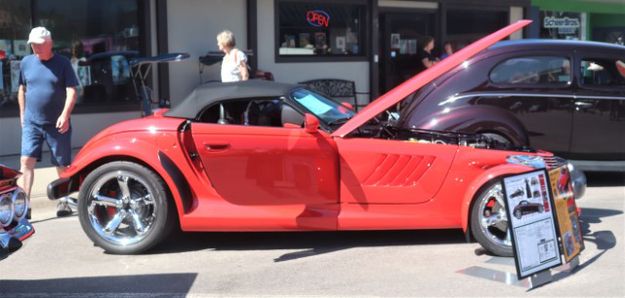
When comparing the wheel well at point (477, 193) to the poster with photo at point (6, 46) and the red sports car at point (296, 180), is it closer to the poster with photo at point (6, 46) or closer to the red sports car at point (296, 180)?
the red sports car at point (296, 180)

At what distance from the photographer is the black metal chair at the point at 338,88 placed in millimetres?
13320

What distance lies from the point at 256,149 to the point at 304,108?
0.72 meters

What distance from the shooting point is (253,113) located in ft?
19.7

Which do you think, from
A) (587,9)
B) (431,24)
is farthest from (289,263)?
(587,9)

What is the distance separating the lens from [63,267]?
536cm

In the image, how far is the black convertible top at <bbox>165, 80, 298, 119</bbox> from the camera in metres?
5.87

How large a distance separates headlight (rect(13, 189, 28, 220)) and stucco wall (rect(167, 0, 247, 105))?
7.37 m

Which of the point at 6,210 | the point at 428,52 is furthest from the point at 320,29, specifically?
the point at 6,210

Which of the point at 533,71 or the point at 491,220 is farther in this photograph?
the point at 533,71

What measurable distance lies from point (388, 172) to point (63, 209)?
11.2 ft

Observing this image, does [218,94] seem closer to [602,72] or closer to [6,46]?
[602,72]

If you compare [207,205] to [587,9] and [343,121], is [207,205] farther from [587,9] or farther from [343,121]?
[587,9]

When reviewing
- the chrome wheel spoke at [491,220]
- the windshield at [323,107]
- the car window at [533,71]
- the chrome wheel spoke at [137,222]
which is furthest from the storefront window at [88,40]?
the chrome wheel spoke at [491,220]

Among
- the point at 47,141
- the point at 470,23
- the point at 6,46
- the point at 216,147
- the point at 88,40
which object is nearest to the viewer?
the point at 216,147
